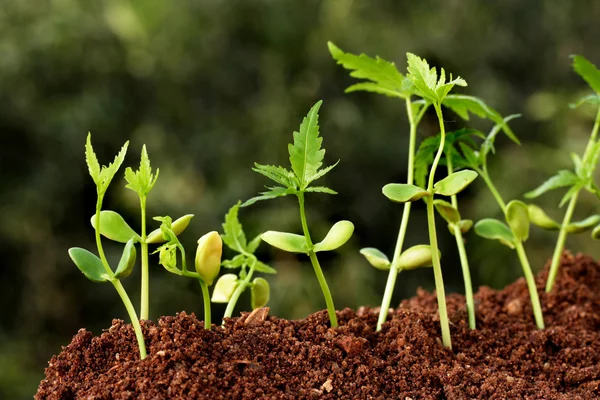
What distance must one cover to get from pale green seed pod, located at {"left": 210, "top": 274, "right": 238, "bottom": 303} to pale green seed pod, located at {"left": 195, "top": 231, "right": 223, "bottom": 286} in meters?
0.17

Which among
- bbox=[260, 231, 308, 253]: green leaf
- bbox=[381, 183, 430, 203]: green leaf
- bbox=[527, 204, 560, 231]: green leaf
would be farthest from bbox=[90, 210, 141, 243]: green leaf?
bbox=[527, 204, 560, 231]: green leaf

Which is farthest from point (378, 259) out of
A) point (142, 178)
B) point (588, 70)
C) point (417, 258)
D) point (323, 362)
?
point (588, 70)

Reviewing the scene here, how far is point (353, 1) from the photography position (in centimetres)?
391

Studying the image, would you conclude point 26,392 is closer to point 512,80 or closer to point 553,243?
point 553,243

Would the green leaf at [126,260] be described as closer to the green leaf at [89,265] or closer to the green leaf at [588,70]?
the green leaf at [89,265]

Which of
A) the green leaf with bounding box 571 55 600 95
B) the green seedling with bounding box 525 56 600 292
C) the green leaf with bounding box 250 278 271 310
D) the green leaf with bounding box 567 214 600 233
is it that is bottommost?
the green leaf with bounding box 250 278 271 310

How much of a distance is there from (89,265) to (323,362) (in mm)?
221

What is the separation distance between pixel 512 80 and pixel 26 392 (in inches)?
121

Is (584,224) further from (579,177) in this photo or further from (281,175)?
(281,175)

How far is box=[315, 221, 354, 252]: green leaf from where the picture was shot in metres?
0.60

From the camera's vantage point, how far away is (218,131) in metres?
3.65

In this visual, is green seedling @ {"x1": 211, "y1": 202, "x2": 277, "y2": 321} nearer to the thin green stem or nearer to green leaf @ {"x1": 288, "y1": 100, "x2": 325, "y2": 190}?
green leaf @ {"x1": 288, "y1": 100, "x2": 325, "y2": 190}

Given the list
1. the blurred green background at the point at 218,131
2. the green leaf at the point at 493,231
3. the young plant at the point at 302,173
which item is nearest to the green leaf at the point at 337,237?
the young plant at the point at 302,173

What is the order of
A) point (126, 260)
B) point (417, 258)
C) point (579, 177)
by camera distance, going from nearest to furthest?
point (126, 260) < point (417, 258) < point (579, 177)
